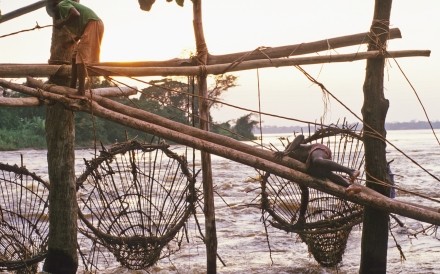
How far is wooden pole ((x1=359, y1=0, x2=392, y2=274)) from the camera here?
14.2ft

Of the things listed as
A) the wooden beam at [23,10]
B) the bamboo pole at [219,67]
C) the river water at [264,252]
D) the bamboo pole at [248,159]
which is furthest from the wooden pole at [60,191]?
the wooden beam at [23,10]

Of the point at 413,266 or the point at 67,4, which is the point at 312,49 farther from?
the point at 413,266

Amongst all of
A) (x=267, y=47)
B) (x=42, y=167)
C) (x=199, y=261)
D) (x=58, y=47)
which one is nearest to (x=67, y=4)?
(x=58, y=47)

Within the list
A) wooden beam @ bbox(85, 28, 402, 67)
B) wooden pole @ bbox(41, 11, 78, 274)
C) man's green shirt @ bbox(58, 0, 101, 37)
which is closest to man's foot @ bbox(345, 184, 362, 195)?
wooden beam @ bbox(85, 28, 402, 67)

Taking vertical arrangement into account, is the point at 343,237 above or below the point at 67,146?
below

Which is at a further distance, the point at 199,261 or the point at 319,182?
the point at 199,261

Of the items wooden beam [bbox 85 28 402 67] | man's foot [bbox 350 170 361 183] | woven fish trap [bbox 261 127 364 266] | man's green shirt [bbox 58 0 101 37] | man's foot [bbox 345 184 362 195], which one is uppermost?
man's green shirt [bbox 58 0 101 37]

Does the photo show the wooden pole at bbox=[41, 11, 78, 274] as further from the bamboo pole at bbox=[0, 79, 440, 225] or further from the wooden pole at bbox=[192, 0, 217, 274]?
the wooden pole at bbox=[192, 0, 217, 274]

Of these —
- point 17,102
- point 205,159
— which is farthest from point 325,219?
point 17,102

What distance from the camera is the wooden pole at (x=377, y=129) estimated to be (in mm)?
4332

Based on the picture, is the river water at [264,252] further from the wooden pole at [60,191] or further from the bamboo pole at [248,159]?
the bamboo pole at [248,159]

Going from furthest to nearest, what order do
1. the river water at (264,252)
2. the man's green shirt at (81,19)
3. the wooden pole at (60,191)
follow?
the river water at (264,252), the man's green shirt at (81,19), the wooden pole at (60,191)

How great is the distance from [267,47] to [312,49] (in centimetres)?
43

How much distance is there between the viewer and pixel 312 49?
183 inches
